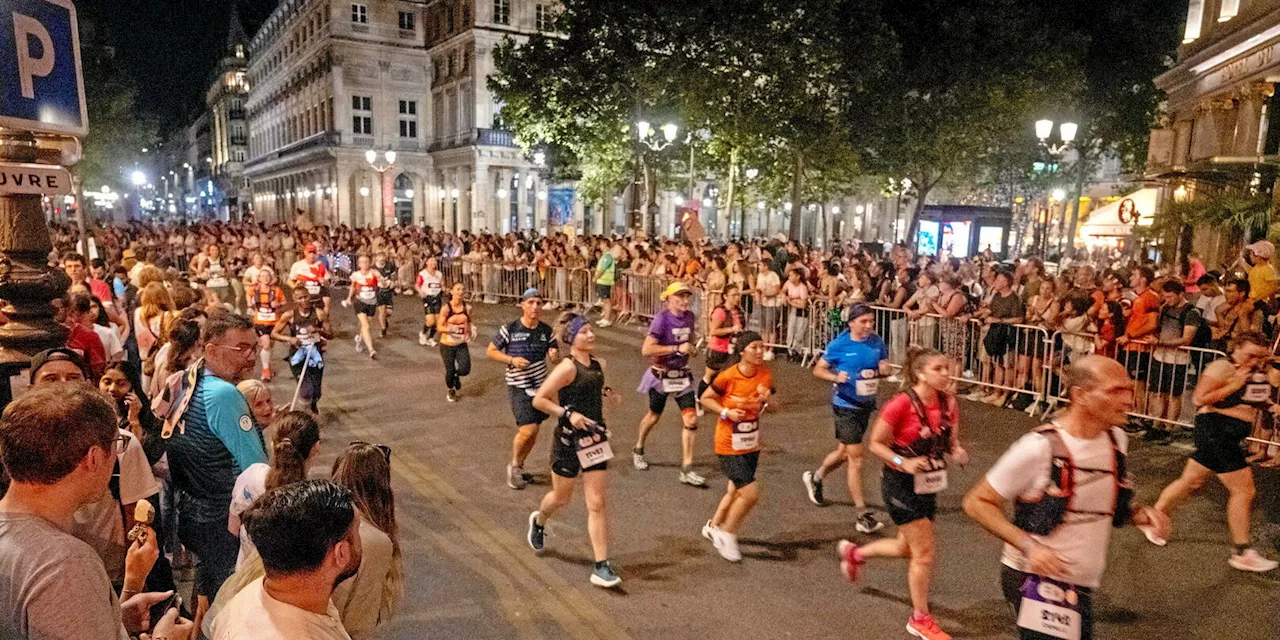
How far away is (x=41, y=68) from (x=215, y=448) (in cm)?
221

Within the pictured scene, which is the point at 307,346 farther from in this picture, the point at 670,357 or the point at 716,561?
the point at 716,561

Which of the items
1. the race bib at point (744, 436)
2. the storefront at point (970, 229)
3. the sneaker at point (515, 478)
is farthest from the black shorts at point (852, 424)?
the storefront at point (970, 229)

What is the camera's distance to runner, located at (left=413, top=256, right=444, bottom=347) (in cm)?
1435

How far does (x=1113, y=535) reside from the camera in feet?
21.9

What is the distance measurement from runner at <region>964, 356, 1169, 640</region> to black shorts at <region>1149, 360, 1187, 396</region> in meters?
6.69

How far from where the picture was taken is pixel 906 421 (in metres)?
5.05

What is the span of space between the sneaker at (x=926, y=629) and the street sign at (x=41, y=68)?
5531 millimetres

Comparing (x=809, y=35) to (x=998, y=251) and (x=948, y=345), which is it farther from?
(x=948, y=345)

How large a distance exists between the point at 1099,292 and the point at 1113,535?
4.77 m

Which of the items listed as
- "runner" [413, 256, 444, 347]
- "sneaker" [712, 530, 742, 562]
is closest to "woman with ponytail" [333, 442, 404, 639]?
"sneaker" [712, 530, 742, 562]

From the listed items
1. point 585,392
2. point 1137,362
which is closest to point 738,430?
point 585,392

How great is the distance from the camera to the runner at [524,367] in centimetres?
762

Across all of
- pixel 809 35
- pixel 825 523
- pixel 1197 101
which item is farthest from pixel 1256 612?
pixel 809 35

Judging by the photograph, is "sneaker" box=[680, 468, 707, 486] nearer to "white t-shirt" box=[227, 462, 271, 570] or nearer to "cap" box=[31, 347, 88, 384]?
"white t-shirt" box=[227, 462, 271, 570]
